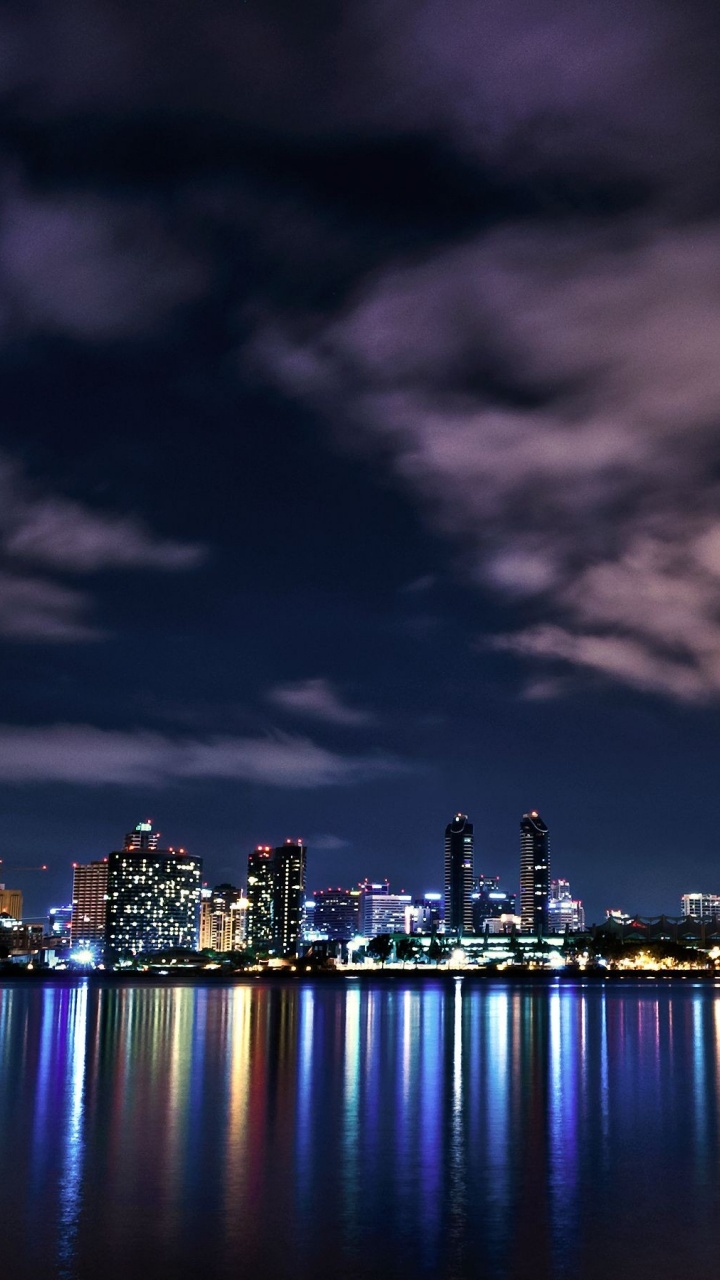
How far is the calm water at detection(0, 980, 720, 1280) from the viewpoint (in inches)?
837

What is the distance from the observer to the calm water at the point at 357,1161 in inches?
837

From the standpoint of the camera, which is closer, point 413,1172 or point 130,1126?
point 413,1172

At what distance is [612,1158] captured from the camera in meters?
31.2

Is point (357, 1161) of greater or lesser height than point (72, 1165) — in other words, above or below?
below

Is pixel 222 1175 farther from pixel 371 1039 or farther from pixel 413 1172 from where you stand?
pixel 371 1039

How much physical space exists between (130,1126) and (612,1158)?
42.4 ft

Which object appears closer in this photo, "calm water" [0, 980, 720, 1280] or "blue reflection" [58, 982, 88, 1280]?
"blue reflection" [58, 982, 88, 1280]

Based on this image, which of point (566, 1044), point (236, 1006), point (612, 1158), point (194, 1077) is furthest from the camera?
point (236, 1006)

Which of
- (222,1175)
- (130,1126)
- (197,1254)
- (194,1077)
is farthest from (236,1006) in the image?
(197,1254)

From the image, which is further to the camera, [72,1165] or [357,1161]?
[357,1161]

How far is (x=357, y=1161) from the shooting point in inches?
1180

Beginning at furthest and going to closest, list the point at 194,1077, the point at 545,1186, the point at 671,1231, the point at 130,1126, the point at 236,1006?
the point at 236,1006 → the point at 194,1077 → the point at 130,1126 → the point at 545,1186 → the point at 671,1231

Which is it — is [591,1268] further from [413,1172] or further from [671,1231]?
[413,1172]

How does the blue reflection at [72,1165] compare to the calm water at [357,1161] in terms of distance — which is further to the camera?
the calm water at [357,1161]
